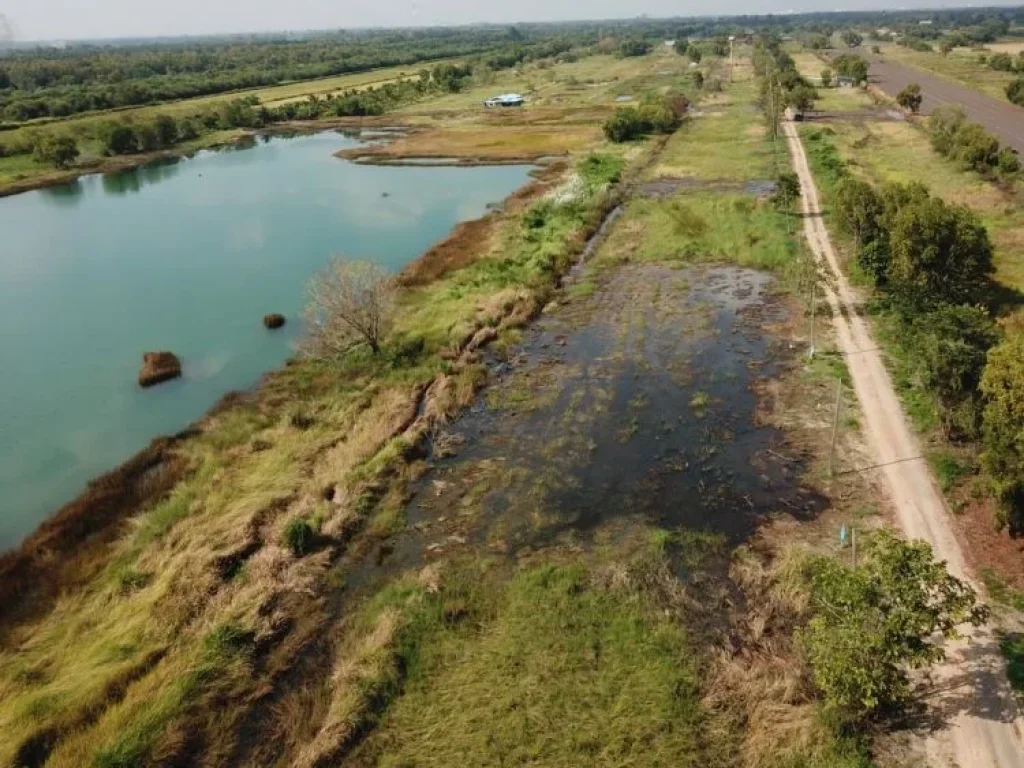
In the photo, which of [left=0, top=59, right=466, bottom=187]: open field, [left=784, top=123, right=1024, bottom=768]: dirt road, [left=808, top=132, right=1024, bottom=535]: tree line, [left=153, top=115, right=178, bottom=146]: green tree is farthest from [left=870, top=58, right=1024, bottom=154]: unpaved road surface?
[left=153, top=115, right=178, bottom=146]: green tree

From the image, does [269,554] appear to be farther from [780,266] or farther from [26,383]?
[780,266]

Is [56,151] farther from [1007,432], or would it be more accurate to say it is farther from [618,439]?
[1007,432]

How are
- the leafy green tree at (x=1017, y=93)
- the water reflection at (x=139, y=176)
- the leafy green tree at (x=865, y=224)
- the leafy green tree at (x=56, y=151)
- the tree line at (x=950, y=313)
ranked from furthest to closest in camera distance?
the leafy green tree at (x=1017, y=93) < the leafy green tree at (x=56, y=151) < the water reflection at (x=139, y=176) < the leafy green tree at (x=865, y=224) < the tree line at (x=950, y=313)

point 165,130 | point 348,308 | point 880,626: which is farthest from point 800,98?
point 880,626

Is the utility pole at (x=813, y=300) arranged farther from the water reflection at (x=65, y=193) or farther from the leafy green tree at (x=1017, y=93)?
the leafy green tree at (x=1017, y=93)

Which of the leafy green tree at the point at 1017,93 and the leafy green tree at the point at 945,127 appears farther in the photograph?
the leafy green tree at the point at 1017,93

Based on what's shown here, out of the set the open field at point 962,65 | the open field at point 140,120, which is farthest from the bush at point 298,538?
the open field at point 962,65
